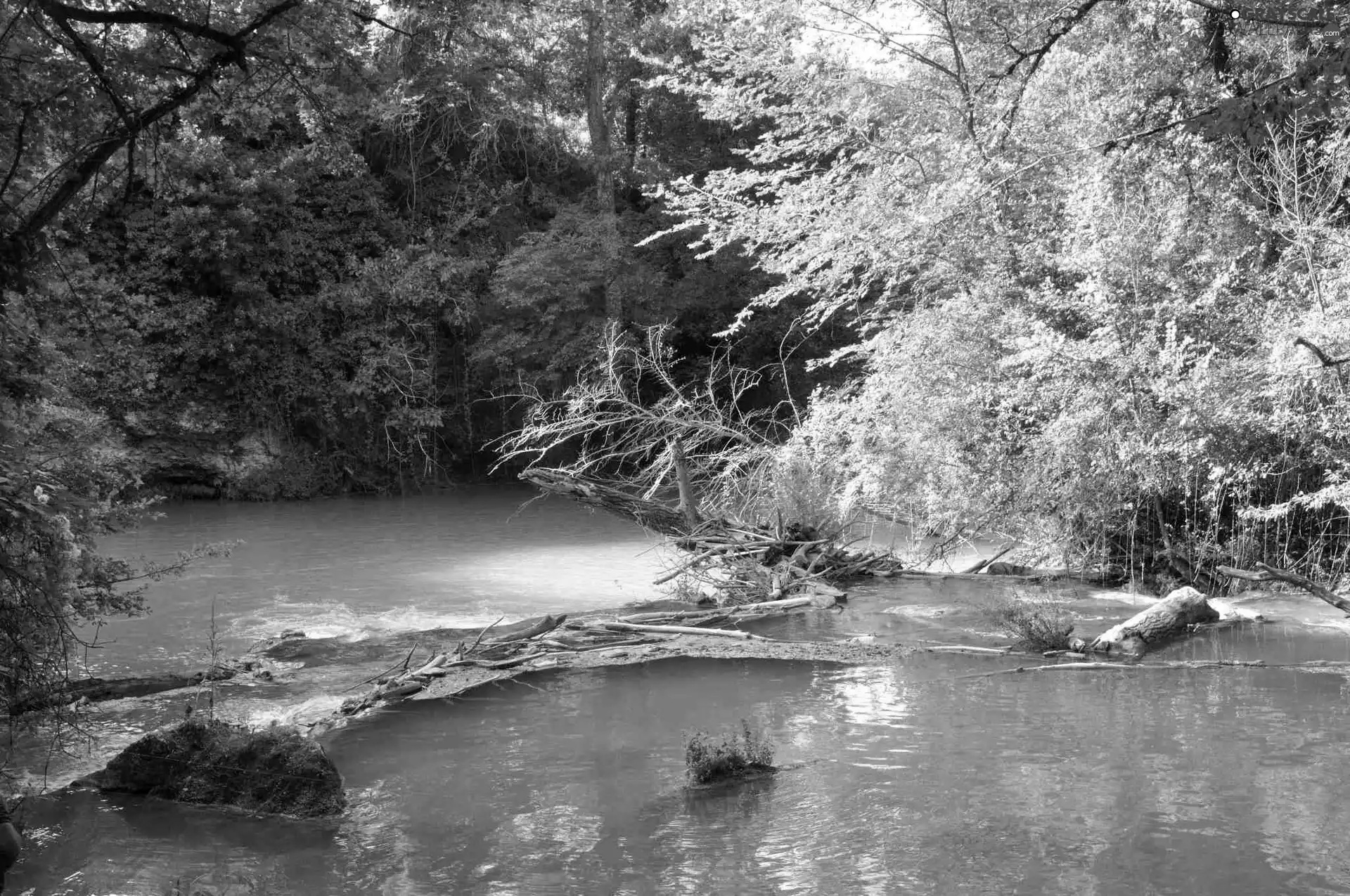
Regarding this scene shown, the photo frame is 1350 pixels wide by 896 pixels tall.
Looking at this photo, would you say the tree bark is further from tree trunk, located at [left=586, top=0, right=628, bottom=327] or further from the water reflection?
tree trunk, located at [left=586, top=0, right=628, bottom=327]

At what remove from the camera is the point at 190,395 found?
1977 centimetres

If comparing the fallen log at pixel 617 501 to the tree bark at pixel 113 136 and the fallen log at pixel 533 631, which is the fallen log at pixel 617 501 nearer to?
the fallen log at pixel 533 631

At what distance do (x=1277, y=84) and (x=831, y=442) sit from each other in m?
7.24

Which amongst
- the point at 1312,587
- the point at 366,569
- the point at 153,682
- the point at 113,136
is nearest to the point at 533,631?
the point at 153,682

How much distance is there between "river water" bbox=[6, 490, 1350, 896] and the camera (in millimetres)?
4934

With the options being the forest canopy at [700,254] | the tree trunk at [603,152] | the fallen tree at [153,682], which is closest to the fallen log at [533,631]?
the fallen tree at [153,682]

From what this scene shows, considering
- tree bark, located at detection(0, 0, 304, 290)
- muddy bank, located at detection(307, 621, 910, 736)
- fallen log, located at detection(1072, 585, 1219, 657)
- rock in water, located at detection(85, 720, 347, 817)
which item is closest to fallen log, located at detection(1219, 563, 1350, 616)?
fallen log, located at detection(1072, 585, 1219, 657)

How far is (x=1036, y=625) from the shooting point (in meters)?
8.57

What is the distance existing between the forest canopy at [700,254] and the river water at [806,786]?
4.09 feet

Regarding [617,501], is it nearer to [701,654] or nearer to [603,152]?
[701,654]

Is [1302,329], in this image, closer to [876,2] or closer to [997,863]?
[876,2]

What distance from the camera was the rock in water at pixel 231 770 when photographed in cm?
573

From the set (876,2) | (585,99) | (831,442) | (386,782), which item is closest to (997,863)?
(386,782)

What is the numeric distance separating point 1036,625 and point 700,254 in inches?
328
